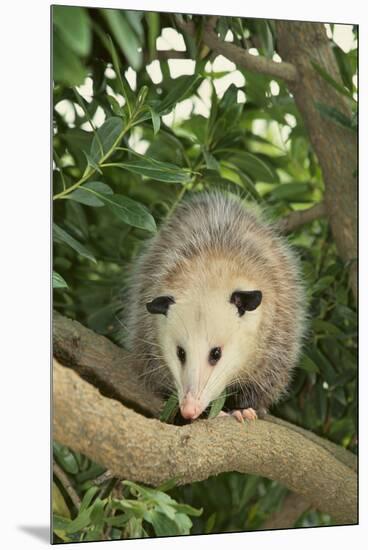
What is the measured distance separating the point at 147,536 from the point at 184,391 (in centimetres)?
57

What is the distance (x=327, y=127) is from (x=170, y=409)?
1333 mm

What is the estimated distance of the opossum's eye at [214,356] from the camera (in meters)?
3.12

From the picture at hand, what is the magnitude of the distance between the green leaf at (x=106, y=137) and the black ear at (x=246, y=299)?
66cm

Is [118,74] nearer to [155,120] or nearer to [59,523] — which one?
[155,120]

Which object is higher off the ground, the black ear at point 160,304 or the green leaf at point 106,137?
the green leaf at point 106,137

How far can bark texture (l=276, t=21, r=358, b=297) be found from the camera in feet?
12.0

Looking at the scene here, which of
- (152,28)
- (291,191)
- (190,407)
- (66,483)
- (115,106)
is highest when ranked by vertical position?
(152,28)

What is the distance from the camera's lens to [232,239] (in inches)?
135

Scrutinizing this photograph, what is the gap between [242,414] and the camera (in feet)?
11.0

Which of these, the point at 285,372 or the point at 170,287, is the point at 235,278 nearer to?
the point at 170,287

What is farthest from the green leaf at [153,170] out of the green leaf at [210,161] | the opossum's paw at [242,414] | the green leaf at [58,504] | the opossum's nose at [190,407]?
the green leaf at [58,504]

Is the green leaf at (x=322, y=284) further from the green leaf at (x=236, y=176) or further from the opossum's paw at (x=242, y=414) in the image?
the opossum's paw at (x=242, y=414)

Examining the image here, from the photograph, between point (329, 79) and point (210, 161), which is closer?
point (210, 161)

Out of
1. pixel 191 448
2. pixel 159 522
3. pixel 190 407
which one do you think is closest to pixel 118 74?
pixel 190 407
